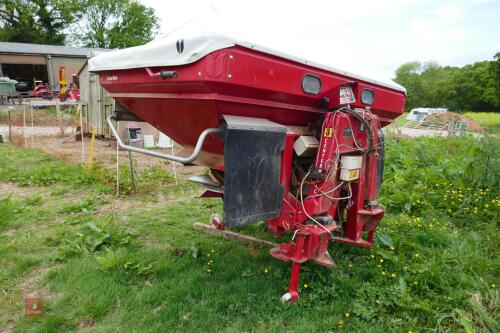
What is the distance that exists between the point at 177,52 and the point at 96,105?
11.7 m

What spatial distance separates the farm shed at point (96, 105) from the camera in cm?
1198

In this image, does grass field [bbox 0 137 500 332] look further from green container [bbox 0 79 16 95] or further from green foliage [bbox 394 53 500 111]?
green foliage [bbox 394 53 500 111]

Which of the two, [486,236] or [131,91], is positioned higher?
[131,91]

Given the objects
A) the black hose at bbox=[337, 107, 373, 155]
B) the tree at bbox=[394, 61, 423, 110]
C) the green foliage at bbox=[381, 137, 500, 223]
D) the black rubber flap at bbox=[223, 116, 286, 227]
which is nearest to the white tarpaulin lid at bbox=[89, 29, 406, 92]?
the black hose at bbox=[337, 107, 373, 155]

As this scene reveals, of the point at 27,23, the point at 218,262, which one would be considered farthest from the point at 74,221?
the point at 27,23

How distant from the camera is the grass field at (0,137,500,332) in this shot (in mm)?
2900

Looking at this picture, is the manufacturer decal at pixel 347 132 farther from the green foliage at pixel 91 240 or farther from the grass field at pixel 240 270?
the green foliage at pixel 91 240

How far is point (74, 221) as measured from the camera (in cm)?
485

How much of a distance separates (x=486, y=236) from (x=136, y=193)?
17.1ft

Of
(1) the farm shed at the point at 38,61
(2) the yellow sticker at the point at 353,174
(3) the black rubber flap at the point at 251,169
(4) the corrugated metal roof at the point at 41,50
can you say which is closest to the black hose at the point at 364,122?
(2) the yellow sticker at the point at 353,174

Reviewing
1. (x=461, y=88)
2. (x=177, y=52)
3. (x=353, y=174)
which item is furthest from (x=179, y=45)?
(x=461, y=88)

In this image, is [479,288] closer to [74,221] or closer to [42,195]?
[74,221]

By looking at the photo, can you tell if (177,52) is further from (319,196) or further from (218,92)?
(319,196)

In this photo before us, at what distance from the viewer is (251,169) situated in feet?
8.52
